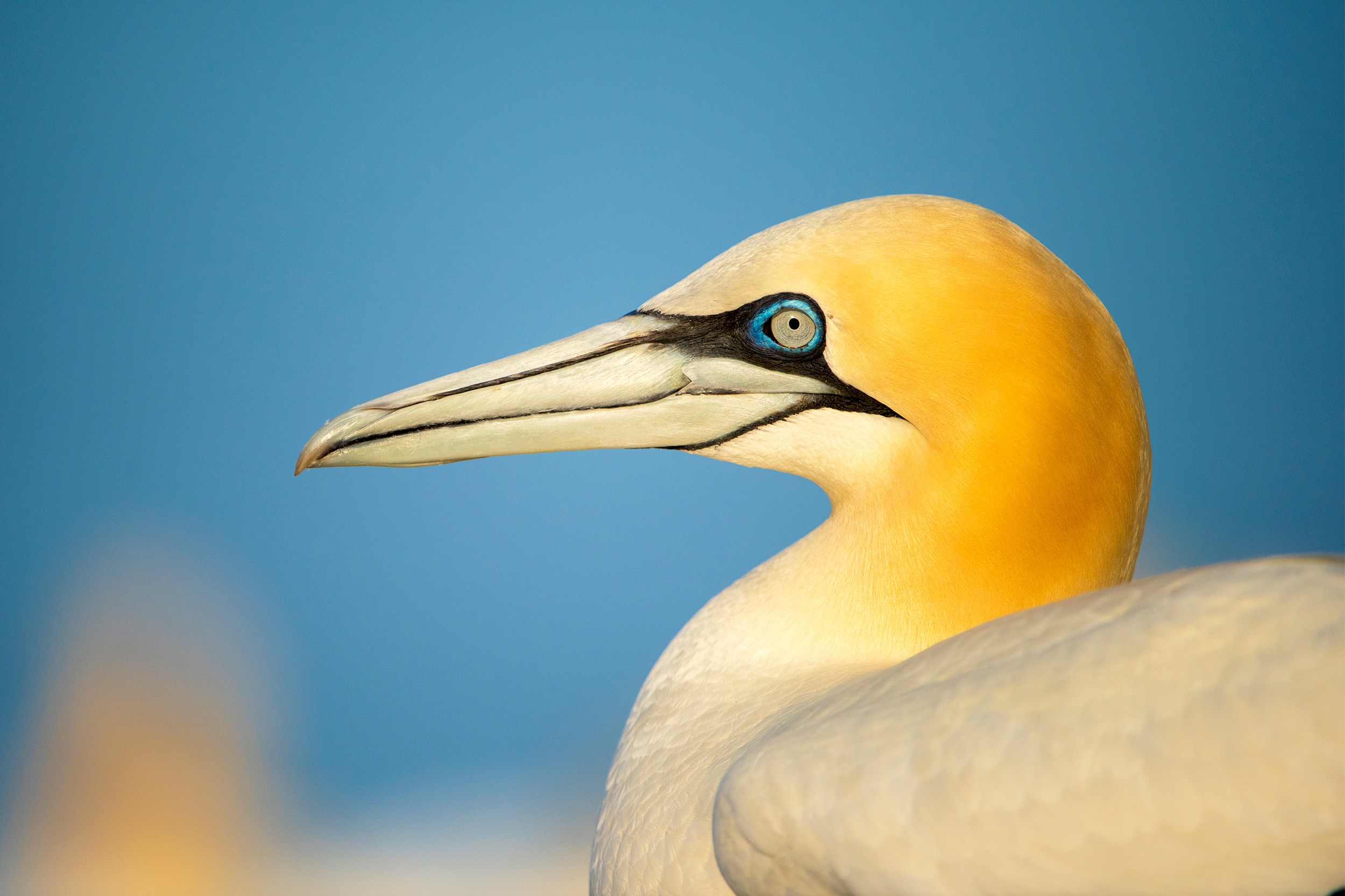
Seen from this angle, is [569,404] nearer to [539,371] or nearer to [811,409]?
[539,371]

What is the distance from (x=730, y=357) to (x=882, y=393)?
0.20m

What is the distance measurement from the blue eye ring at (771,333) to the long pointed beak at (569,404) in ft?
0.14

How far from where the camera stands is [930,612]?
1185 mm

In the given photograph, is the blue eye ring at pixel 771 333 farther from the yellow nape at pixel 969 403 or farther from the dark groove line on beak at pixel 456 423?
the dark groove line on beak at pixel 456 423

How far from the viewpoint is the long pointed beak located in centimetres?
126

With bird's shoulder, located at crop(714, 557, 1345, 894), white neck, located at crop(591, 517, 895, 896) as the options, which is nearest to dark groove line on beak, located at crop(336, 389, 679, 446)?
white neck, located at crop(591, 517, 895, 896)

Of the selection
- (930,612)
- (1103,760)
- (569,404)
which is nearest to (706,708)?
(930,612)

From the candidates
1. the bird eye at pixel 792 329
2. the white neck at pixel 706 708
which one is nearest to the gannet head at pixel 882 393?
the bird eye at pixel 792 329

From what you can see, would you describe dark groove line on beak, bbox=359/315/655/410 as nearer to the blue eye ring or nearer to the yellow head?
the yellow head

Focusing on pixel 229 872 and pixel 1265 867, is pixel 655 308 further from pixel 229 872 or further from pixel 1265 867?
pixel 229 872

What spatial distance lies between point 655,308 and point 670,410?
0.44 ft

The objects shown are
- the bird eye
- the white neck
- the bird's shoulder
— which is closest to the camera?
the bird's shoulder

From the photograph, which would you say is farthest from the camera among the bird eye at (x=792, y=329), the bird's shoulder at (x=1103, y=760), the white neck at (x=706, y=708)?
the bird eye at (x=792, y=329)

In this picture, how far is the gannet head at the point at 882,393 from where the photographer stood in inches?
→ 42.8
